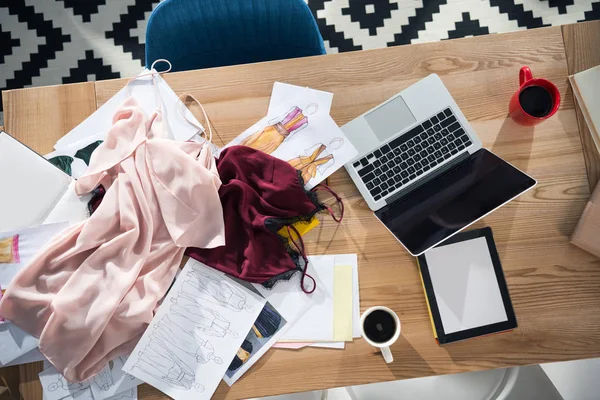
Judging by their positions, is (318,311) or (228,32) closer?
(318,311)

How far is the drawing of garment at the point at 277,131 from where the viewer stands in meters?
1.13

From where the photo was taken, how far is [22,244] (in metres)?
1.05

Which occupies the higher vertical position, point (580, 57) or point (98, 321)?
point (580, 57)

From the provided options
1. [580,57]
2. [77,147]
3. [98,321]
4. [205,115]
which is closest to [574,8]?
[580,57]

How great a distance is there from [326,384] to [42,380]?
59 cm

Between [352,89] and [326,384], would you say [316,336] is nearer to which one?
[326,384]

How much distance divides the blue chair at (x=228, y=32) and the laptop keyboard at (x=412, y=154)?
0.37m

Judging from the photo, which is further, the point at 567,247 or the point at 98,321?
the point at 567,247

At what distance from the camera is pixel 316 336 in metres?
1.07

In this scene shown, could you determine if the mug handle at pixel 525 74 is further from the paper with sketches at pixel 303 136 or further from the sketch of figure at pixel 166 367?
the sketch of figure at pixel 166 367

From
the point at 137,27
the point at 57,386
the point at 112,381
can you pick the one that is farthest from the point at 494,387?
the point at 137,27

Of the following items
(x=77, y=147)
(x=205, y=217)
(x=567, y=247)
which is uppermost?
(x=77, y=147)

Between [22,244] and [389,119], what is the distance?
0.82 metres

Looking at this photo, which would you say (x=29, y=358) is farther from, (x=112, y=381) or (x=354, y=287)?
(x=354, y=287)
